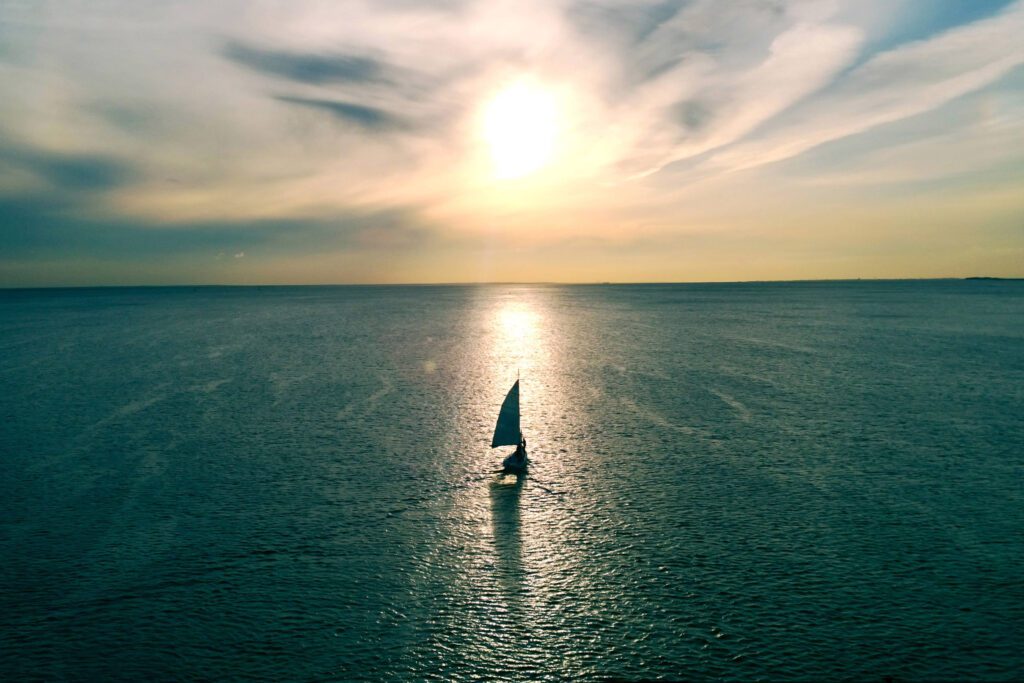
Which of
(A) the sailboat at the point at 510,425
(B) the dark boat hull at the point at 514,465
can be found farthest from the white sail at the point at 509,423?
(B) the dark boat hull at the point at 514,465

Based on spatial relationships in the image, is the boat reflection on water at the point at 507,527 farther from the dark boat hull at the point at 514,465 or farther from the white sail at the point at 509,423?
the white sail at the point at 509,423

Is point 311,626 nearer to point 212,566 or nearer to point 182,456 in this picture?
point 212,566

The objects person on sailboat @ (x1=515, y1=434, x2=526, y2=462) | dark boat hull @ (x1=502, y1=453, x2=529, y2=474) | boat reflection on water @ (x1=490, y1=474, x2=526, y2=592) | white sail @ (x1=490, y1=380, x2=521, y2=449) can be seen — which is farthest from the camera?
white sail @ (x1=490, y1=380, x2=521, y2=449)

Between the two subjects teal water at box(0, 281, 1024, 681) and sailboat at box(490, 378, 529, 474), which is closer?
teal water at box(0, 281, 1024, 681)

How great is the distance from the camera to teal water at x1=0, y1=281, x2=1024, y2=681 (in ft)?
92.8

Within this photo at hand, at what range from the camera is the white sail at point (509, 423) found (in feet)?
178

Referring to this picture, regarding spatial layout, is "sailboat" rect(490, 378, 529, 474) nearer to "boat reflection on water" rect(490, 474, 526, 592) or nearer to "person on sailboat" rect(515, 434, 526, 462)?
"person on sailboat" rect(515, 434, 526, 462)

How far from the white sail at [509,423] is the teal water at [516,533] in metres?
3.01

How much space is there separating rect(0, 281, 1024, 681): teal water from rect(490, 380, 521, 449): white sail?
3.01m

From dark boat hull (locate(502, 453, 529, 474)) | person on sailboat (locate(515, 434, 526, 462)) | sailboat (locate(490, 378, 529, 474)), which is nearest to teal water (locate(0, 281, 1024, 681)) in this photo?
dark boat hull (locate(502, 453, 529, 474))

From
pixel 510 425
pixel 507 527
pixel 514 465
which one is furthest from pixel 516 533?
pixel 510 425

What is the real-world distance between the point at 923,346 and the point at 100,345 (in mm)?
174744

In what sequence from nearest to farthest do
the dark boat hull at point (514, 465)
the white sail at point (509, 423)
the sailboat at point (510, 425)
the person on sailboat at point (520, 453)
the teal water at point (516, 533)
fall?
1. the teal water at point (516, 533)
2. the dark boat hull at point (514, 465)
3. the person on sailboat at point (520, 453)
4. the sailboat at point (510, 425)
5. the white sail at point (509, 423)

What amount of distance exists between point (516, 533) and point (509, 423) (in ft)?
49.3
